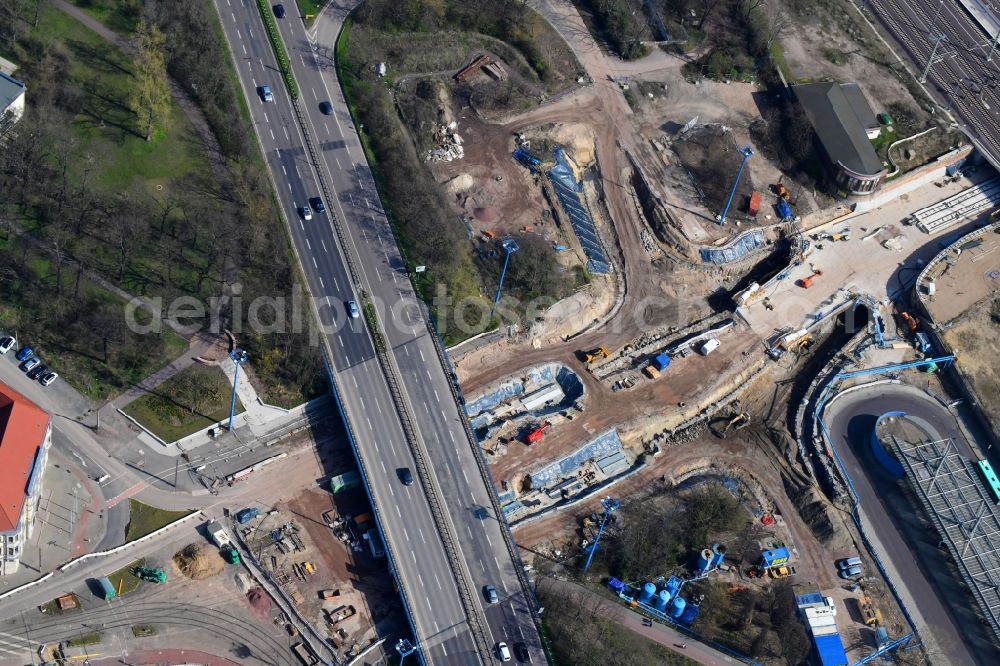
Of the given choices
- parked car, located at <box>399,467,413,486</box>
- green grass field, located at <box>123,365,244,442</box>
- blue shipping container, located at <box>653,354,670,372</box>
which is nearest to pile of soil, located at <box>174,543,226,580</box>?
green grass field, located at <box>123,365,244,442</box>

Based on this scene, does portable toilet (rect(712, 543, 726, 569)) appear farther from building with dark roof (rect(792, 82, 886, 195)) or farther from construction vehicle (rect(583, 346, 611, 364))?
building with dark roof (rect(792, 82, 886, 195))

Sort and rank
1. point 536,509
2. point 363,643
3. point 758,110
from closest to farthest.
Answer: point 363,643
point 536,509
point 758,110

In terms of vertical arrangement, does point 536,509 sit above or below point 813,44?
below

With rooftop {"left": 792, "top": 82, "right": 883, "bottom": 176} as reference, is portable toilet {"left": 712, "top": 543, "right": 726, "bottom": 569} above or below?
below

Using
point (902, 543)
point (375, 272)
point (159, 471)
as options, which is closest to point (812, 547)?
point (902, 543)

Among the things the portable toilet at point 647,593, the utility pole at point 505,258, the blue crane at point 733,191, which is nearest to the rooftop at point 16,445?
the utility pole at point 505,258

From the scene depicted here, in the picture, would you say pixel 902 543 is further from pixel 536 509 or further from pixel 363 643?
pixel 363 643
